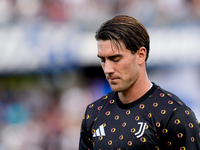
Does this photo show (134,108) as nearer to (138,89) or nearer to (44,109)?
(138,89)

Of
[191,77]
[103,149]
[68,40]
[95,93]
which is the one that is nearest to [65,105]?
[95,93]

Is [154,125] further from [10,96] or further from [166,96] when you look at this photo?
[10,96]

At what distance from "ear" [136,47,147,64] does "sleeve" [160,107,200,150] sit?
42cm

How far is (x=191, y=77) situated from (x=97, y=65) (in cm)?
258

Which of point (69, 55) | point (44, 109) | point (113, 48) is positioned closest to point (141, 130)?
point (113, 48)

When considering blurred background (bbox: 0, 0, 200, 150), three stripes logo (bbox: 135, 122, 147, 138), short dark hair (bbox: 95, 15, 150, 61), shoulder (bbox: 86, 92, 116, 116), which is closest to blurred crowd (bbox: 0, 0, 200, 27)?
blurred background (bbox: 0, 0, 200, 150)

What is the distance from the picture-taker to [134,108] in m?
2.83

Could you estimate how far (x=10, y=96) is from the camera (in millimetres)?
12031

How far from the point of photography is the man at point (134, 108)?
8.54ft

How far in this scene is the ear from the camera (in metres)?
2.82

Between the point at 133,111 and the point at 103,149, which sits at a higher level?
the point at 133,111

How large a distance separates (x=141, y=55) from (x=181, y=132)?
59 centimetres

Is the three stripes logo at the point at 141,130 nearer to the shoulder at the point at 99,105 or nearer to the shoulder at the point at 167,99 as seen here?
the shoulder at the point at 167,99

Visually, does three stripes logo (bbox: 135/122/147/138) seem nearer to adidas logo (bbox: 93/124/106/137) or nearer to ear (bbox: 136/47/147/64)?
adidas logo (bbox: 93/124/106/137)
